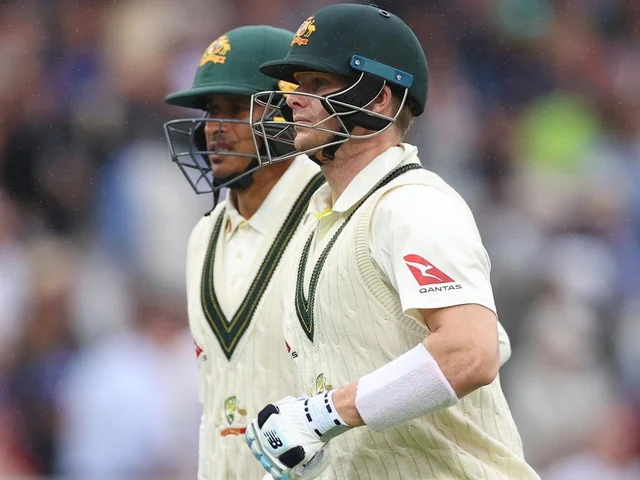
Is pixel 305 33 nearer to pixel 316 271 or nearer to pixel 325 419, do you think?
pixel 316 271

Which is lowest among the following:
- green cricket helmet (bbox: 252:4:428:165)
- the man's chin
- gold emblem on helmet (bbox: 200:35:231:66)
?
the man's chin

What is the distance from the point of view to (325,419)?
2.85 m

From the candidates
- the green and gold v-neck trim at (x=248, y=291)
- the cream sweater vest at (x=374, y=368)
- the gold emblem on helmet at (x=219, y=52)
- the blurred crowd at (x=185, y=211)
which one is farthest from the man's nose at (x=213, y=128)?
the blurred crowd at (x=185, y=211)

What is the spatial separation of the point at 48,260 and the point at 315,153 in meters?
4.05

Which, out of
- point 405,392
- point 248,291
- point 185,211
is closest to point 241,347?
point 248,291

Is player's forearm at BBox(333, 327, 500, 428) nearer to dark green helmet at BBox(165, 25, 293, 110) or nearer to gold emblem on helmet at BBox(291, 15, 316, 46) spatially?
gold emblem on helmet at BBox(291, 15, 316, 46)

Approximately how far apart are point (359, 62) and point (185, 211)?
13.0 feet

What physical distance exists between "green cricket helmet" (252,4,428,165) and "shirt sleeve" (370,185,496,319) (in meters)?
0.38

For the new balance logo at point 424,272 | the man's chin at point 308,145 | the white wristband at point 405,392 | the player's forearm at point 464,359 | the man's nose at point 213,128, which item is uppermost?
the man's chin at point 308,145

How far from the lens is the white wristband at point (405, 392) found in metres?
2.78

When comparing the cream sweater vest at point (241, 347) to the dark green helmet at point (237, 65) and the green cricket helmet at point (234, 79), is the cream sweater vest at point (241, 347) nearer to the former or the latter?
the green cricket helmet at point (234, 79)

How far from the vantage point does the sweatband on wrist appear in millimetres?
2842

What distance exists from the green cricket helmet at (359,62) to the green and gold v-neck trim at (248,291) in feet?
2.75

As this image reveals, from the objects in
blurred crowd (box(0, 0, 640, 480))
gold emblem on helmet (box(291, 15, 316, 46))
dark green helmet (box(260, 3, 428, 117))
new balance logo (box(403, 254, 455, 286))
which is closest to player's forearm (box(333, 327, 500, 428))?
new balance logo (box(403, 254, 455, 286))
